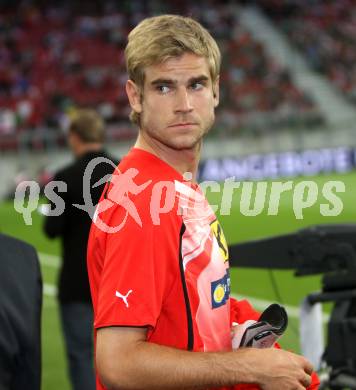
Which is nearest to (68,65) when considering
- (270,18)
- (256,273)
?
(270,18)

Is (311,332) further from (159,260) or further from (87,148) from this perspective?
(87,148)

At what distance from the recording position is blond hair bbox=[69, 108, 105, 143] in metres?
5.46

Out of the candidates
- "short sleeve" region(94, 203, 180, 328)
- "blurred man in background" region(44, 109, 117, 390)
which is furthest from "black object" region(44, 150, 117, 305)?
"short sleeve" region(94, 203, 180, 328)

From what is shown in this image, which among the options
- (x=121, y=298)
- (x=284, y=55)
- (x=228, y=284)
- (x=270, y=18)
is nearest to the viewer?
(x=121, y=298)

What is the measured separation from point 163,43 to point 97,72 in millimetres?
26001

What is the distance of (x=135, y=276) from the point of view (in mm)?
2152

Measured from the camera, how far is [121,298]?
2.15 metres

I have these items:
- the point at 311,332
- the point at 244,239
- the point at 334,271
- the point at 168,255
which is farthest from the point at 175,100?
the point at 244,239

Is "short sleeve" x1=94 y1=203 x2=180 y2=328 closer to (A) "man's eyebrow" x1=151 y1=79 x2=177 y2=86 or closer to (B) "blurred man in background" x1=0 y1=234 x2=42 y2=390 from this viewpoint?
(B) "blurred man in background" x1=0 y1=234 x2=42 y2=390

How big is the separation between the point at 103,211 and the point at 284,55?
28498 mm

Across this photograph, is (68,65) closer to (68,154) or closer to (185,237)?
(68,154)

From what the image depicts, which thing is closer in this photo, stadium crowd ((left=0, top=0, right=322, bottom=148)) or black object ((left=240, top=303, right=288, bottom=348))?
black object ((left=240, top=303, right=288, bottom=348))

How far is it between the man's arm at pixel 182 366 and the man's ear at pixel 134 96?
2.13ft

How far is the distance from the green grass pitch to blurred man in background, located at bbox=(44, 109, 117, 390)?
41.5 inches
